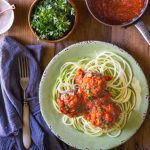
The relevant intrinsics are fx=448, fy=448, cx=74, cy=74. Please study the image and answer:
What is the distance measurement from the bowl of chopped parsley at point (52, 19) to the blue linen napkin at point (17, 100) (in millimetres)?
62

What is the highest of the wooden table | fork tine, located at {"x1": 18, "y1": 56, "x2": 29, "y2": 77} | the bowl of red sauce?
the bowl of red sauce

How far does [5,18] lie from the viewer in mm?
1498

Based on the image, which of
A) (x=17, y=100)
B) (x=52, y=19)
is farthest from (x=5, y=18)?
(x=17, y=100)

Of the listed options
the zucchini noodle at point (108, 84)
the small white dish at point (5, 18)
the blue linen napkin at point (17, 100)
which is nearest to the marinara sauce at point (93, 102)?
the zucchini noodle at point (108, 84)

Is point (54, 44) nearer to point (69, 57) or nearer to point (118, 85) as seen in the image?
point (69, 57)

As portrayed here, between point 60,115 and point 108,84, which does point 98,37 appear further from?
point 60,115

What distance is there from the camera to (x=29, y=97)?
1.48m

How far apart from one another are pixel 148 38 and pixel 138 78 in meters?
0.13

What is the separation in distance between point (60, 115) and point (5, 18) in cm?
37

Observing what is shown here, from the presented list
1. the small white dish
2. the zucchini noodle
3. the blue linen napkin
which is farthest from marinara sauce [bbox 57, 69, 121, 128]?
the small white dish

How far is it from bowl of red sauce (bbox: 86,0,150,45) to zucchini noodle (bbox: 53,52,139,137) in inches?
4.1

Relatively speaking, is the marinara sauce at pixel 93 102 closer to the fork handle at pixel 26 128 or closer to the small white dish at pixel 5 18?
the fork handle at pixel 26 128

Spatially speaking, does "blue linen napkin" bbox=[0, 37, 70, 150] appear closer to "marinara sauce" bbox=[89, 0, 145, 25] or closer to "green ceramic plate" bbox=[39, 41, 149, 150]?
"green ceramic plate" bbox=[39, 41, 149, 150]

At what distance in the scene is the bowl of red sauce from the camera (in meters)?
1.36
